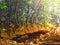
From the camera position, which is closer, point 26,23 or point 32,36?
point 32,36

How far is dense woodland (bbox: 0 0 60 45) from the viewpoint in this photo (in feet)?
14.4

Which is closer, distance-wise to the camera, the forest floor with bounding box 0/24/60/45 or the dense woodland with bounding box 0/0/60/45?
the forest floor with bounding box 0/24/60/45

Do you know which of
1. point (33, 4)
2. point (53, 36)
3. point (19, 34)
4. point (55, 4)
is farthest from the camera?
point (55, 4)

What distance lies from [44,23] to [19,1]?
94cm

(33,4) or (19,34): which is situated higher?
(33,4)

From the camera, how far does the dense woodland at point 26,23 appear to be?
440cm

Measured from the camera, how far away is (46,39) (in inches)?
166

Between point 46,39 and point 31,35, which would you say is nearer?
point 46,39

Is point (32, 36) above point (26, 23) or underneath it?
underneath

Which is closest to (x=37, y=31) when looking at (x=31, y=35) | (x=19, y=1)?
(x=31, y=35)

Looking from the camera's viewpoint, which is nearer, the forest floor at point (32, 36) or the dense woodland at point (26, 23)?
the forest floor at point (32, 36)

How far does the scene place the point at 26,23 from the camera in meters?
4.82

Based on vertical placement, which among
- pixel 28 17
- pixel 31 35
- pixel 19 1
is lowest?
pixel 31 35

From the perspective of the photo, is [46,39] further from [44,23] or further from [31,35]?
[44,23]
